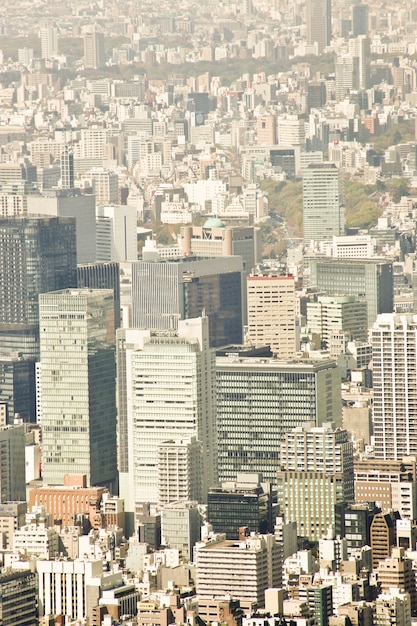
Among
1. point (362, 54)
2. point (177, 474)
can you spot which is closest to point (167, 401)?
point (177, 474)

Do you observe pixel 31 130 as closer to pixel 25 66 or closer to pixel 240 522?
pixel 25 66

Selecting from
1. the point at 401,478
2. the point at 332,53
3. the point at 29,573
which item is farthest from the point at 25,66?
the point at 29,573

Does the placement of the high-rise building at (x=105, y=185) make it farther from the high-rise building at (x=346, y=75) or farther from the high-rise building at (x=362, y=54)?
the high-rise building at (x=362, y=54)

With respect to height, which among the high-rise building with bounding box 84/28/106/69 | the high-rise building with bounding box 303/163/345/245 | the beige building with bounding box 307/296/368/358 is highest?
the high-rise building with bounding box 84/28/106/69

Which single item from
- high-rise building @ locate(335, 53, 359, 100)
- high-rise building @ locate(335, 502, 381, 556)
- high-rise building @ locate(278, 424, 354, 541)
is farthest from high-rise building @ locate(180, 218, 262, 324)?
high-rise building @ locate(335, 502, 381, 556)

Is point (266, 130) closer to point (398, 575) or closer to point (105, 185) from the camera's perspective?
point (105, 185)

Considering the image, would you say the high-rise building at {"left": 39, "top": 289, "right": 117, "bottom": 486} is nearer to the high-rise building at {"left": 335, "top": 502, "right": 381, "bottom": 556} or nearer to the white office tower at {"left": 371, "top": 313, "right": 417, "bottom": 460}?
the white office tower at {"left": 371, "top": 313, "right": 417, "bottom": 460}
